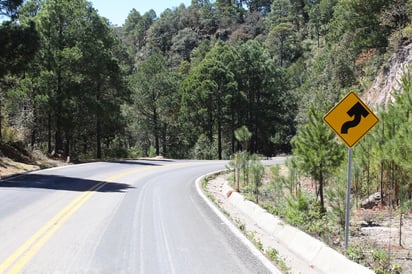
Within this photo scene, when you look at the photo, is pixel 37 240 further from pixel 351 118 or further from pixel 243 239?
pixel 351 118

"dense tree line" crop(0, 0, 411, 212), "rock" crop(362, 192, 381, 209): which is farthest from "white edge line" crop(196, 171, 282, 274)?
"rock" crop(362, 192, 381, 209)

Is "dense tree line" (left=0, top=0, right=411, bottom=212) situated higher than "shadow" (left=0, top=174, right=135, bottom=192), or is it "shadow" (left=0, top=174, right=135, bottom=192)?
"dense tree line" (left=0, top=0, right=411, bottom=212)

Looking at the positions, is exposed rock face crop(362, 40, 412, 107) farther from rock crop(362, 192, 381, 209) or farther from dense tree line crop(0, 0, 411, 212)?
rock crop(362, 192, 381, 209)

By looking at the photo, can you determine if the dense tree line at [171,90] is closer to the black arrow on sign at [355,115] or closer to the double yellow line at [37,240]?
the black arrow on sign at [355,115]

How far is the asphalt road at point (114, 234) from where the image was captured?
21.5 ft

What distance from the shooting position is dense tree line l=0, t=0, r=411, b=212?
20.4m

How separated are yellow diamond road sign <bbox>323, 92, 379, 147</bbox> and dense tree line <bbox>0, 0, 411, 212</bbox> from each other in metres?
4.71

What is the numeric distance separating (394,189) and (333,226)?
4353 mm

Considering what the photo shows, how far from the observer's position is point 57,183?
688 inches

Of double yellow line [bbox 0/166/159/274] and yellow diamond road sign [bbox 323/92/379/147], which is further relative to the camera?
yellow diamond road sign [bbox 323/92/379/147]

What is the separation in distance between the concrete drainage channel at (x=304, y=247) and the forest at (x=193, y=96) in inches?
90.8

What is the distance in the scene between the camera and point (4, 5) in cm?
2028

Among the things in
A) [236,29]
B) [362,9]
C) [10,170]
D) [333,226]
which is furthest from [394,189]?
[236,29]

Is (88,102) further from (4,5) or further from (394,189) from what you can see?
→ (394,189)
